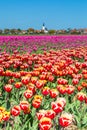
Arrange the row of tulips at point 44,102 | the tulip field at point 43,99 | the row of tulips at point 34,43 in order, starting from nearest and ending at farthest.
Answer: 1. the row of tulips at point 44,102
2. the tulip field at point 43,99
3. the row of tulips at point 34,43

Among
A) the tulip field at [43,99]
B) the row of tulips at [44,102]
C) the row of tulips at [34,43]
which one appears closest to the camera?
the row of tulips at [44,102]

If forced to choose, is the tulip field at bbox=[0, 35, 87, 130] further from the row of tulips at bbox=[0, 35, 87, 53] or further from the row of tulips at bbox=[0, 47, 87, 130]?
the row of tulips at bbox=[0, 35, 87, 53]

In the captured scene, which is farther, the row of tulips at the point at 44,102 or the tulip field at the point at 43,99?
the tulip field at the point at 43,99

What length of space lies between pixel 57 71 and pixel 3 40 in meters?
14.8

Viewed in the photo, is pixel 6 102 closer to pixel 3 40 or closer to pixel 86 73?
pixel 86 73

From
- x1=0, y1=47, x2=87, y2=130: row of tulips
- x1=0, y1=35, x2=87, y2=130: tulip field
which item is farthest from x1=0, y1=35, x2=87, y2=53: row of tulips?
x1=0, y1=47, x2=87, y2=130: row of tulips

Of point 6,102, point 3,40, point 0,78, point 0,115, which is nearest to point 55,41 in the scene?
point 3,40

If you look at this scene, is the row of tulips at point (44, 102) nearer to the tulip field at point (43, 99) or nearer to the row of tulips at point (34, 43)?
the tulip field at point (43, 99)

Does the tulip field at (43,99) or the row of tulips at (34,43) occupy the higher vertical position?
the tulip field at (43,99)

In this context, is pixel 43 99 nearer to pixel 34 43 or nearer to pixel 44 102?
pixel 44 102

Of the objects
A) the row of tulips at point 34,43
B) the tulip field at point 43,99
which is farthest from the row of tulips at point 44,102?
the row of tulips at point 34,43

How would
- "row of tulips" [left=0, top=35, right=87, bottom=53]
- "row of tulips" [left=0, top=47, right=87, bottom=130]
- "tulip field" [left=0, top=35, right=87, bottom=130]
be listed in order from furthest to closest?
1. "row of tulips" [left=0, top=35, right=87, bottom=53]
2. "tulip field" [left=0, top=35, right=87, bottom=130]
3. "row of tulips" [left=0, top=47, right=87, bottom=130]

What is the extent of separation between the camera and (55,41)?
25.3 m

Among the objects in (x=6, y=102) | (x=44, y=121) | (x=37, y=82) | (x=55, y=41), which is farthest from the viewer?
(x=55, y=41)
